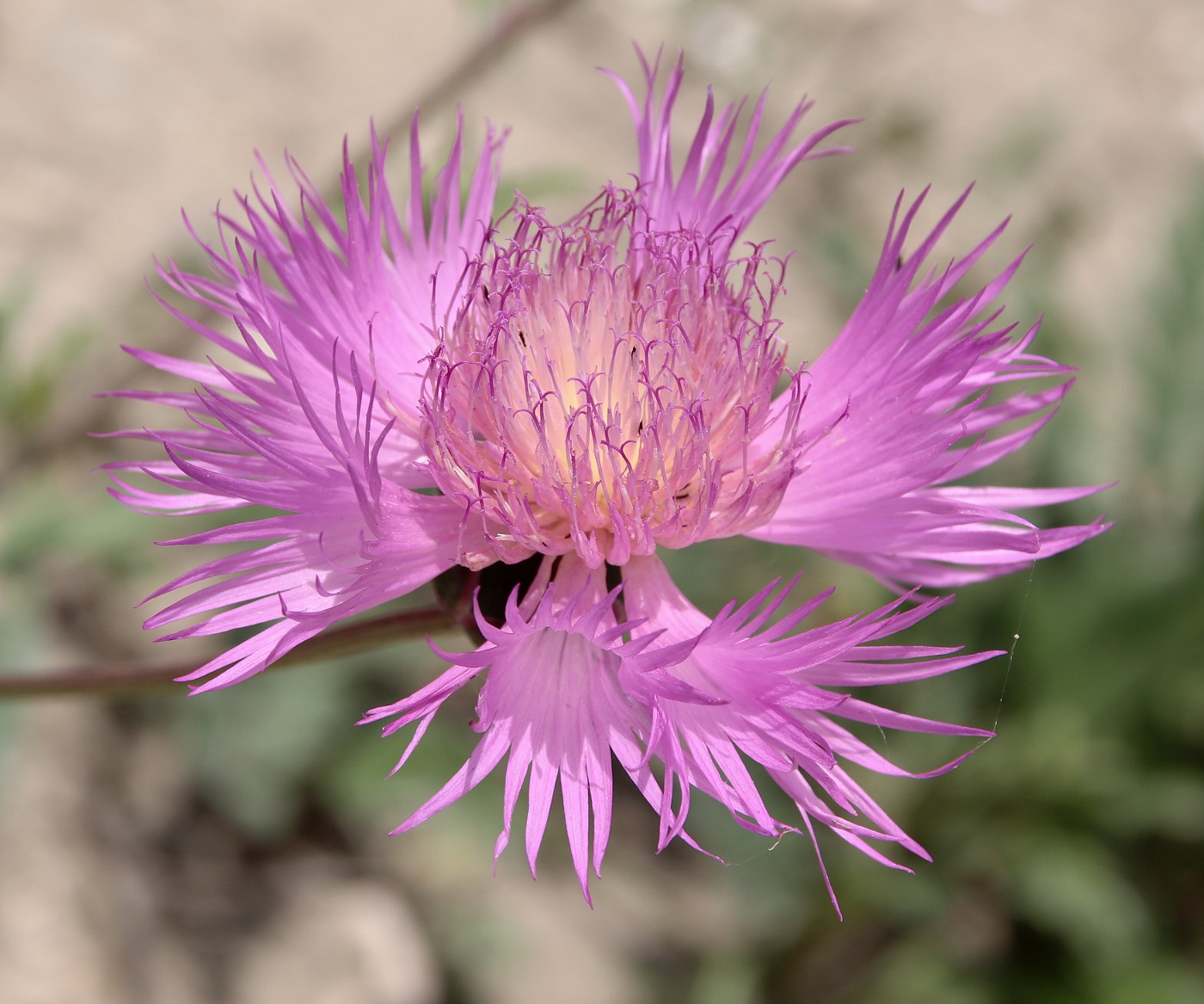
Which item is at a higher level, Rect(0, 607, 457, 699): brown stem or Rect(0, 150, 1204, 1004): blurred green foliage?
Rect(0, 607, 457, 699): brown stem

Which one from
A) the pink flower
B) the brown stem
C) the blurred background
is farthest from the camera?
the blurred background

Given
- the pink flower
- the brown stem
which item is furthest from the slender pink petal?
the brown stem

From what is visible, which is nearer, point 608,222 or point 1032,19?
point 608,222

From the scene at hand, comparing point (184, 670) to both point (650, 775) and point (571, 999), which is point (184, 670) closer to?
point (650, 775)

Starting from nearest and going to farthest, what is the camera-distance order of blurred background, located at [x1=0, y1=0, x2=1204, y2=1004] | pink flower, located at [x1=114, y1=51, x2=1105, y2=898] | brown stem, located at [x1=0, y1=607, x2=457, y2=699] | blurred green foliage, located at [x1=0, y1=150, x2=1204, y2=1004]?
pink flower, located at [x1=114, y1=51, x2=1105, y2=898], brown stem, located at [x1=0, y1=607, x2=457, y2=699], blurred background, located at [x1=0, y1=0, x2=1204, y2=1004], blurred green foliage, located at [x1=0, y1=150, x2=1204, y2=1004]

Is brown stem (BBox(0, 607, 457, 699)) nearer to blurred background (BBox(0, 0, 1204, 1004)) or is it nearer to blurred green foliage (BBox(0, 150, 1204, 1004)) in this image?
blurred background (BBox(0, 0, 1204, 1004))

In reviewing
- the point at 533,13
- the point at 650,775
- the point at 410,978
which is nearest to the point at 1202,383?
the point at 533,13

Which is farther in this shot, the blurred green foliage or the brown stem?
the blurred green foliage

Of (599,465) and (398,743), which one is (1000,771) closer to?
(398,743)

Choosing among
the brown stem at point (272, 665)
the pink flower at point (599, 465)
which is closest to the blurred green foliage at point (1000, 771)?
the brown stem at point (272, 665)
